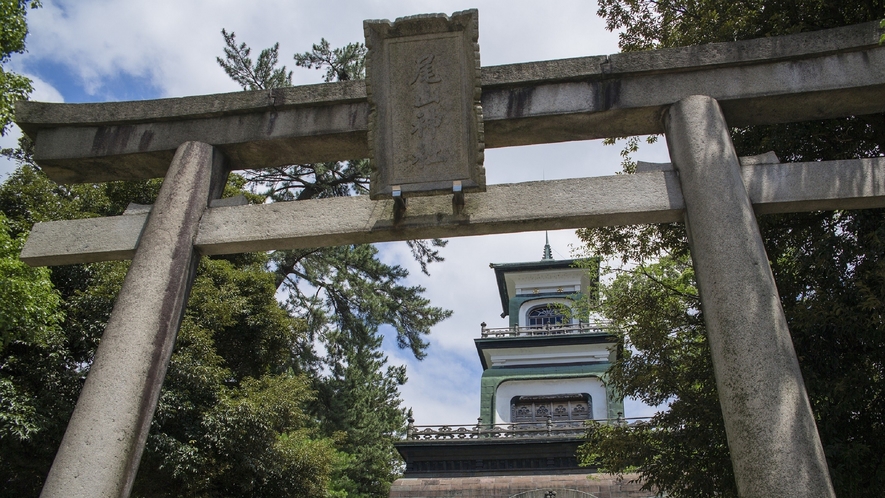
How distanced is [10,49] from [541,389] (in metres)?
A: 15.8

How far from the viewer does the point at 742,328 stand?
4156 millimetres

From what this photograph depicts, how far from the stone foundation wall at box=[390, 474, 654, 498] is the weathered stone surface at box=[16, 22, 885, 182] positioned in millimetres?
10770

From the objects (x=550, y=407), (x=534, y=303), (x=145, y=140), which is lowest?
(x=145, y=140)

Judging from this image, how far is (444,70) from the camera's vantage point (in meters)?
5.26

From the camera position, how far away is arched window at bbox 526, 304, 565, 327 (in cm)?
2272

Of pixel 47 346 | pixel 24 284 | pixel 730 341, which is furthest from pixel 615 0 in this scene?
pixel 47 346

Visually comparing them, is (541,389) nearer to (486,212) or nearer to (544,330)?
(544,330)

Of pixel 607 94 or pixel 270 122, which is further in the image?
pixel 270 122

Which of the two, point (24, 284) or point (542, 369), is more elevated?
point (542, 369)

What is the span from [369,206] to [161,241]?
156 centimetres

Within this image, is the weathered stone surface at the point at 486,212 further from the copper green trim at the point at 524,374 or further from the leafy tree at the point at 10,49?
the copper green trim at the point at 524,374

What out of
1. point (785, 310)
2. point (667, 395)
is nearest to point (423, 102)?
point (785, 310)

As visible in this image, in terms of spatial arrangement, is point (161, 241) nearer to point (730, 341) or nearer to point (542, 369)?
point (730, 341)

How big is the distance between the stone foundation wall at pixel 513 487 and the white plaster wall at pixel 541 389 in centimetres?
404
